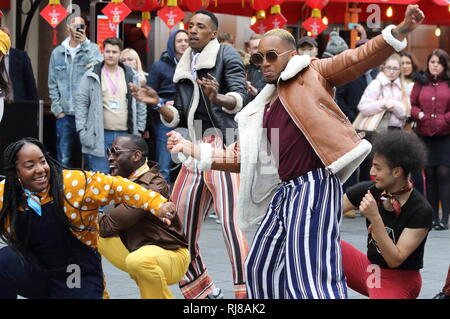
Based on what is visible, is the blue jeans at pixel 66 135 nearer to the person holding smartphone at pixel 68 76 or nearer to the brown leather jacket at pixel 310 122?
the person holding smartphone at pixel 68 76

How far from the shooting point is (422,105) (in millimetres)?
10656

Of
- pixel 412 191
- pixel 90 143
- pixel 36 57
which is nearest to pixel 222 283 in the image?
pixel 412 191

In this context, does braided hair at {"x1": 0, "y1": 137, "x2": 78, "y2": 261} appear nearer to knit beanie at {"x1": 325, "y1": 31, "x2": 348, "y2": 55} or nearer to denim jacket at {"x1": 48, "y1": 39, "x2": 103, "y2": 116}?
denim jacket at {"x1": 48, "y1": 39, "x2": 103, "y2": 116}

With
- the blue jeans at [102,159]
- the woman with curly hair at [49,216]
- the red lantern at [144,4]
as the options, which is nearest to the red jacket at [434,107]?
the blue jeans at [102,159]

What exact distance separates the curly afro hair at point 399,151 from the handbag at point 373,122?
5.33 metres

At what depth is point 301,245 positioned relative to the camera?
197 inches

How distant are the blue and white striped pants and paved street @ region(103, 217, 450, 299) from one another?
5.56 ft

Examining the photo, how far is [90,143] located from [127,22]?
4760 millimetres

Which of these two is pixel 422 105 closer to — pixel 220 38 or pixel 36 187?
pixel 220 38

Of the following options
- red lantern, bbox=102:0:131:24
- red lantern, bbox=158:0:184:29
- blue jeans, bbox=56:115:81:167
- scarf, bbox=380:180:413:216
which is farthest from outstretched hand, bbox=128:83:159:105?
red lantern, bbox=158:0:184:29

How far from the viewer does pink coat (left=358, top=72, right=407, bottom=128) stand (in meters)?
11.0

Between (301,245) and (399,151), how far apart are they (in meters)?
0.91
